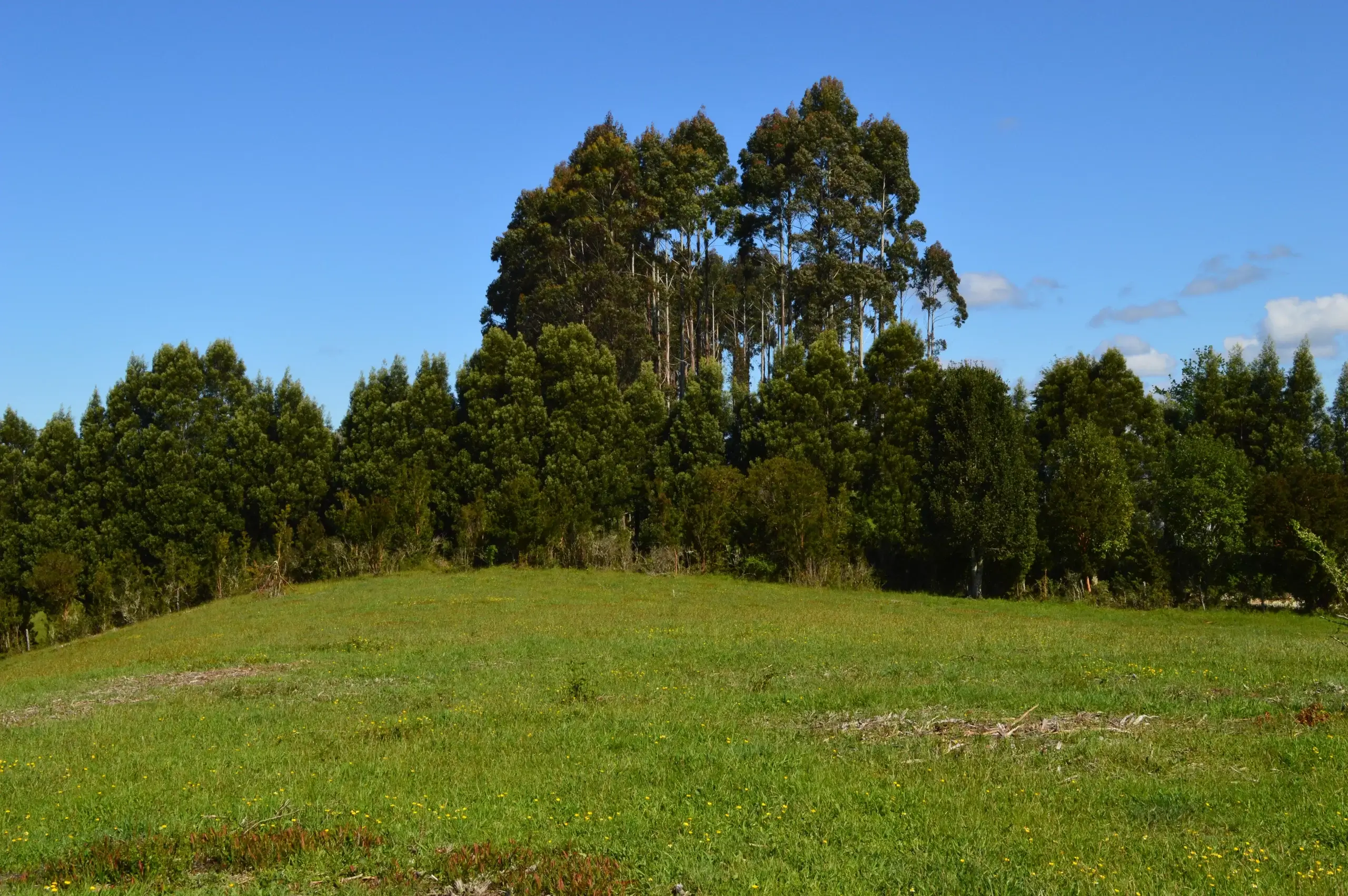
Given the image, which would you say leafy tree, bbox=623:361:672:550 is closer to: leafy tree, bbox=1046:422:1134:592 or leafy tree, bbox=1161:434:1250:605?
leafy tree, bbox=1046:422:1134:592

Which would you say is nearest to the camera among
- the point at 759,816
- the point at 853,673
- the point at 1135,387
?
the point at 759,816

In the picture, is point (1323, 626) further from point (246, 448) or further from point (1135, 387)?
point (246, 448)

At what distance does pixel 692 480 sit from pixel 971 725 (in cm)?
3689

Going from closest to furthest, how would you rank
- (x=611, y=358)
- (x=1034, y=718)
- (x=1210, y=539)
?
(x=1034, y=718), (x=1210, y=539), (x=611, y=358)

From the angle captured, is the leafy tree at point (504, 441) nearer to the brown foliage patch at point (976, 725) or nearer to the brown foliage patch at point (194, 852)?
the brown foliage patch at point (976, 725)

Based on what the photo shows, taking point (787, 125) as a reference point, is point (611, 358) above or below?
below

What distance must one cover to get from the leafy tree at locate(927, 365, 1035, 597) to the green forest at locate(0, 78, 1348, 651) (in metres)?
0.10

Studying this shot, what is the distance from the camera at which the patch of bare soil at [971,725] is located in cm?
1291

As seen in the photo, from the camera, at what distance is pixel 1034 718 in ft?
44.9

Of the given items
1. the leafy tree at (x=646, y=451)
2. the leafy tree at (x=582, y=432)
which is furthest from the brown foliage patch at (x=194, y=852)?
Result: the leafy tree at (x=646, y=451)

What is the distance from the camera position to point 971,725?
13430 mm

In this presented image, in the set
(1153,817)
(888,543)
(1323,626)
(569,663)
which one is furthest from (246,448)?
(1153,817)

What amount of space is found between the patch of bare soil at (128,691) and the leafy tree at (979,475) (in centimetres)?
2916

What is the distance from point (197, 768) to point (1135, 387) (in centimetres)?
4347
